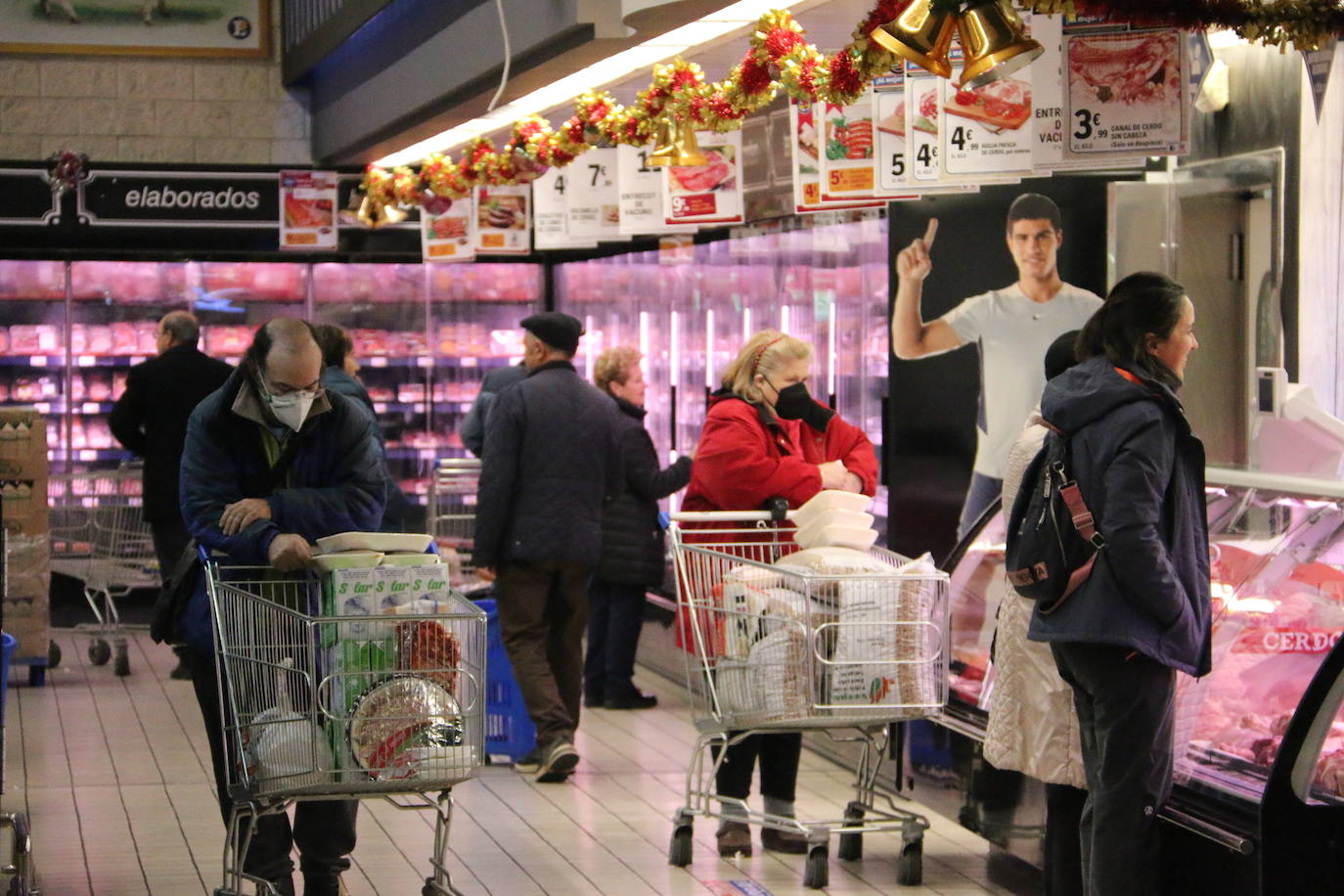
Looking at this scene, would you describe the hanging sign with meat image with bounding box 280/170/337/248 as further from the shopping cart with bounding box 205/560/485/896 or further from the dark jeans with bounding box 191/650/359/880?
the shopping cart with bounding box 205/560/485/896

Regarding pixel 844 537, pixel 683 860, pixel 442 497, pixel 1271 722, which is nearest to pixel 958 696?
pixel 844 537

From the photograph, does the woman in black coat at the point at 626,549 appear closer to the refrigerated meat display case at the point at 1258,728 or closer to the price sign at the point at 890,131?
the price sign at the point at 890,131

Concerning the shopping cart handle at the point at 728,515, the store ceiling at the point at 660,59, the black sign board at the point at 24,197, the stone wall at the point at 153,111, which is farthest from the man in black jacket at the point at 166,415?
the shopping cart handle at the point at 728,515

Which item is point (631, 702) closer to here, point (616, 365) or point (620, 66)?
point (616, 365)

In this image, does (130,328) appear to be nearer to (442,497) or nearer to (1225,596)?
(442,497)

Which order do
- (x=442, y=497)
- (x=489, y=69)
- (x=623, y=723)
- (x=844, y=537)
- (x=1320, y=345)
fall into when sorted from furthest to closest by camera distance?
1. (x=442, y=497)
2. (x=623, y=723)
3. (x=489, y=69)
4. (x=1320, y=345)
5. (x=844, y=537)

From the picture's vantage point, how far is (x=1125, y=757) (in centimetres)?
439

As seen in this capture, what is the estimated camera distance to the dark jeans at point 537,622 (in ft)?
24.6

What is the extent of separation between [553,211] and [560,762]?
163 inches

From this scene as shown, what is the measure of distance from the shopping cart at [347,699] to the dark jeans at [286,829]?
1.21 feet

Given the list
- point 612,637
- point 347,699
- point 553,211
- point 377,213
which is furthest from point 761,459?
point 377,213

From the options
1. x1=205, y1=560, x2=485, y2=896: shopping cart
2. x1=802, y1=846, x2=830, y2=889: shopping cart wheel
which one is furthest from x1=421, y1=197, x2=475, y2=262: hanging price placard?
x1=205, y1=560, x2=485, y2=896: shopping cart

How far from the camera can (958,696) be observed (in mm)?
5961

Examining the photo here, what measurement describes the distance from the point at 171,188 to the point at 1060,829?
9.43 metres
